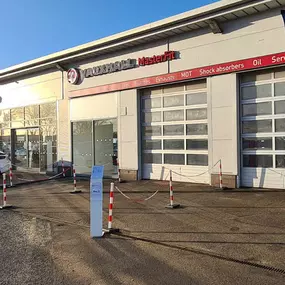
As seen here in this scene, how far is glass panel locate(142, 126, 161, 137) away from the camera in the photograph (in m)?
15.4

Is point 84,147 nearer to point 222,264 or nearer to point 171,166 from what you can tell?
point 171,166

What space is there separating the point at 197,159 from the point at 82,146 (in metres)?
7.10

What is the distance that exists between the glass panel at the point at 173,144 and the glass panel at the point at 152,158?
0.51 meters

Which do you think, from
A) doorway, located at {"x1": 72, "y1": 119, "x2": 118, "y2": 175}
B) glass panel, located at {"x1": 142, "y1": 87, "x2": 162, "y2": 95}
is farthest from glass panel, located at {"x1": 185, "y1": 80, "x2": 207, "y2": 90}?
doorway, located at {"x1": 72, "y1": 119, "x2": 118, "y2": 175}

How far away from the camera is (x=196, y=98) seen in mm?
13977

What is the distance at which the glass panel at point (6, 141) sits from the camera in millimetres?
24072

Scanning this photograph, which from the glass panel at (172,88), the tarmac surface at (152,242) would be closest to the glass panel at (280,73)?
the glass panel at (172,88)

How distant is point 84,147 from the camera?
18578 millimetres

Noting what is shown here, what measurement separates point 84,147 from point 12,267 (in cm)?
1324

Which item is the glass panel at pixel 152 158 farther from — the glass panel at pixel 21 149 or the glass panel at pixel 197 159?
the glass panel at pixel 21 149

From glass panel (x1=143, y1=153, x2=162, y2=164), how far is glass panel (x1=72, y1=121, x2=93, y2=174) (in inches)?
141

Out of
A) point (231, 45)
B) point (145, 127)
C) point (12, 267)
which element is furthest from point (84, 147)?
point (12, 267)

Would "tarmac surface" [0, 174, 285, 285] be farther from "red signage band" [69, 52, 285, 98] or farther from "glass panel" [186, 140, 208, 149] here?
"red signage band" [69, 52, 285, 98]

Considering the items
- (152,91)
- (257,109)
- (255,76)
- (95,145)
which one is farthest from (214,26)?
(95,145)
